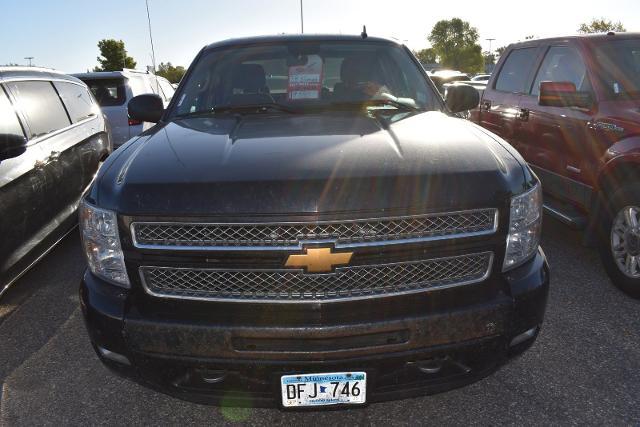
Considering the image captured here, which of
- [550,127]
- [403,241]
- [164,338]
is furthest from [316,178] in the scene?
[550,127]

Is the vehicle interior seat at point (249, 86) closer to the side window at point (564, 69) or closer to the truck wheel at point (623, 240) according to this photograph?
the truck wheel at point (623, 240)

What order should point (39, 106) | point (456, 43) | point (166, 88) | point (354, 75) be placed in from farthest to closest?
point (456, 43) < point (166, 88) < point (39, 106) < point (354, 75)

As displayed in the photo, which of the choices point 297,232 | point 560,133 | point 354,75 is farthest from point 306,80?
point 560,133

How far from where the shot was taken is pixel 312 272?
6.57 ft

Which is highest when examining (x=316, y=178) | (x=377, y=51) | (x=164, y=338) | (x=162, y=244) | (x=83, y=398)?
(x=377, y=51)

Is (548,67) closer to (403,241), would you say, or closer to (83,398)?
(403,241)

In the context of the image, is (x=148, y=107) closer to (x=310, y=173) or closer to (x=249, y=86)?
(x=249, y=86)

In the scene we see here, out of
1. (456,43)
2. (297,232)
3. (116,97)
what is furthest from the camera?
(456,43)

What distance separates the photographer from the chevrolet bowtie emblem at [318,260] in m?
1.98

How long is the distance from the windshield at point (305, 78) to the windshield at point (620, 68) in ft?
6.04

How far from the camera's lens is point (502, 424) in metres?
2.54

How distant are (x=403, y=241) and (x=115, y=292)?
1.19 m

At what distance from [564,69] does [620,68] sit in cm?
56

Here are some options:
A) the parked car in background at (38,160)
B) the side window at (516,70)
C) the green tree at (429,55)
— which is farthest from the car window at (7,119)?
the green tree at (429,55)
